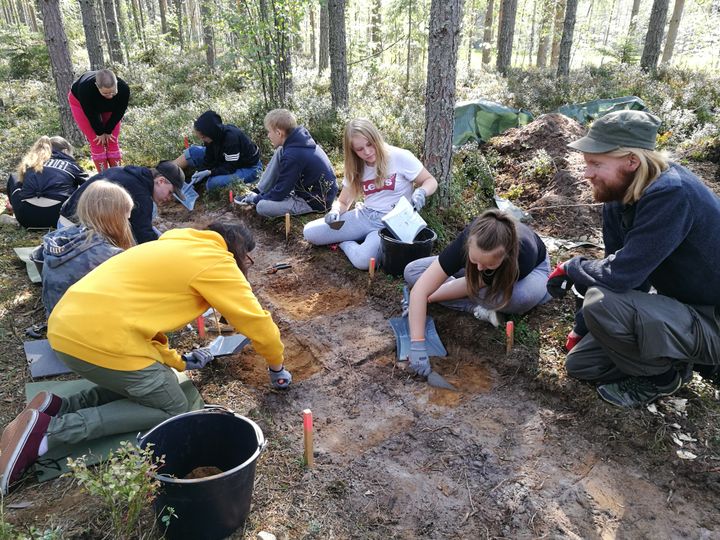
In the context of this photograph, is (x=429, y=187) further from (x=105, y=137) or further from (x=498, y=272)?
(x=105, y=137)

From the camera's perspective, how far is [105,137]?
6152 mm

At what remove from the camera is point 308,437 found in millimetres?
2443

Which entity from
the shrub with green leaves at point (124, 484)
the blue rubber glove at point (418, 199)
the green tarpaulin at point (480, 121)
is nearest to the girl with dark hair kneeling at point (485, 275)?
the blue rubber glove at point (418, 199)

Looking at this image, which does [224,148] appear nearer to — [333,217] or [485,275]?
[333,217]

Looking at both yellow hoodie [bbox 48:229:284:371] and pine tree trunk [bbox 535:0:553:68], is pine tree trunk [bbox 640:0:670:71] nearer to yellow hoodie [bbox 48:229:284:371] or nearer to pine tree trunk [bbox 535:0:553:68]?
pine tree trunk [bbox 535:0:553:68]

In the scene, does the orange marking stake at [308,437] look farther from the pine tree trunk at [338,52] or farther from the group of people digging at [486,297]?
the pine tree trunk at [338,52]

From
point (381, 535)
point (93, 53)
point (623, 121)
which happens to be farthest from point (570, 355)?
point (93, 53)

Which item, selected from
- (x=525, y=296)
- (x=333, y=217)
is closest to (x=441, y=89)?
(x=333, y=217)

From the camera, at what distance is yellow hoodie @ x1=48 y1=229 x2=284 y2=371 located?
2281 mm

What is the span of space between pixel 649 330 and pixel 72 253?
3.35 metres

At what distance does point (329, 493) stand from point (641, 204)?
7.07 ft

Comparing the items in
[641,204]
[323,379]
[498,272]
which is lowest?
[323,379]

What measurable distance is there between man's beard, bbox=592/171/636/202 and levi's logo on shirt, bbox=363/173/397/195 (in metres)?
2.17

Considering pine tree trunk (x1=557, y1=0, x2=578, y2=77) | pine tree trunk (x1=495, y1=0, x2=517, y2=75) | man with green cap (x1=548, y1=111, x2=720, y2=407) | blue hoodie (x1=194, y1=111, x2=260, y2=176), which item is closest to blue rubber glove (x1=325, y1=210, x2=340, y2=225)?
man with green cap (x1=548, y1=111, x2=720, y2=407)
